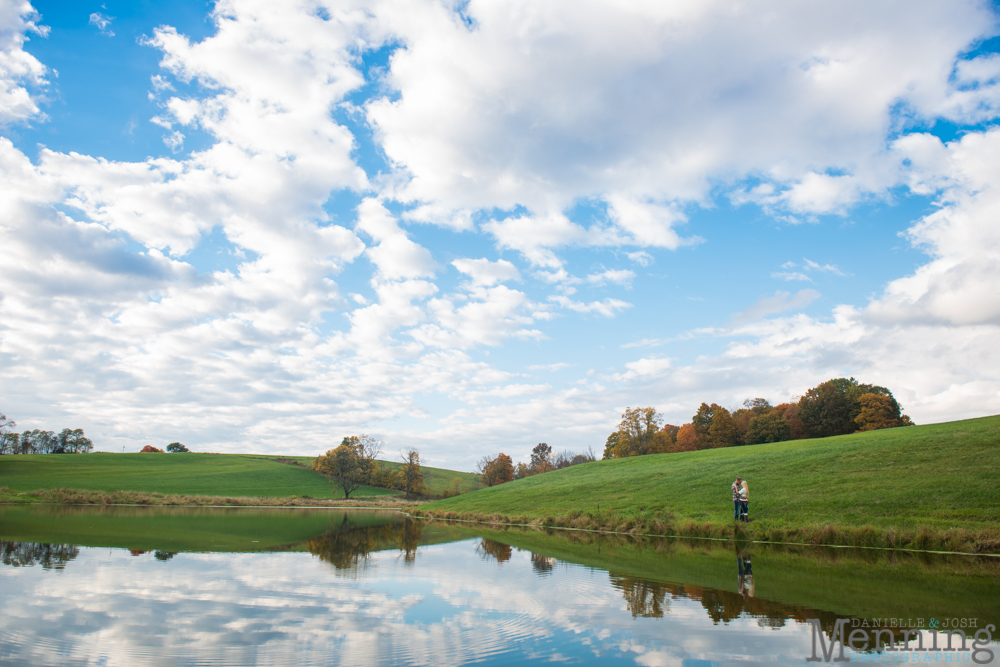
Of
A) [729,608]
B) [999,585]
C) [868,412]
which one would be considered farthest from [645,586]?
[868,412]

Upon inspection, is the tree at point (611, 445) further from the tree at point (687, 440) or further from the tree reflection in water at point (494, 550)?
the tree reflection in water at point (494, 550)

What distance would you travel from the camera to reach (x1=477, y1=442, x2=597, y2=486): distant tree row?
104 metres

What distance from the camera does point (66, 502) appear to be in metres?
49.8

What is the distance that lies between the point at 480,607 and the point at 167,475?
315 ft

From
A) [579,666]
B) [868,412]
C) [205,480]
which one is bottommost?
[205,480]

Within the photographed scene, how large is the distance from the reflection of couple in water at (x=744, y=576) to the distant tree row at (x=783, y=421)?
61.5 m

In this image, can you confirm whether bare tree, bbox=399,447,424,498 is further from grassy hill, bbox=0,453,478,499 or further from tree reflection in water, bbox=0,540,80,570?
tree reflection in water, bbox=0,540,80,570

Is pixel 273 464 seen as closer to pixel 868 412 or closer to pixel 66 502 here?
pixel 66 502

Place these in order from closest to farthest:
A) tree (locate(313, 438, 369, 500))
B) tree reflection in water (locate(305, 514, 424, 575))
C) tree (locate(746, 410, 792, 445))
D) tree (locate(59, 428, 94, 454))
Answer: tree reflection in water (locate(305, 514, 424, 575)) < tree (locate(746, 410, 792, 445)) < tree (locate(313, 438, 369, 500)) < tree (locate(59, 428, 94, 454))

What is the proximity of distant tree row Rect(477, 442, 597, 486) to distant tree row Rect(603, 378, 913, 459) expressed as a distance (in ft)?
41.5

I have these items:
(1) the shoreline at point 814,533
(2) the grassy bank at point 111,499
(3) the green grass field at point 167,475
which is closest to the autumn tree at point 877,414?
(1) the shoreline at point 814,533

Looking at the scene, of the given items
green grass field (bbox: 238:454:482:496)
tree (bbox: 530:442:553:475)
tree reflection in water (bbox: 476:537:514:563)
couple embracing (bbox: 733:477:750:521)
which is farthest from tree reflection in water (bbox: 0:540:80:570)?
tree (bbox: 530:442:553:475)

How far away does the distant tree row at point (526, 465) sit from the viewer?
104312 millimetres

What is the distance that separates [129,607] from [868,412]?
79537 mm
